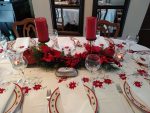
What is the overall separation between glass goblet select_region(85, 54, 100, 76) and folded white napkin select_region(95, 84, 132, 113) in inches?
5.0

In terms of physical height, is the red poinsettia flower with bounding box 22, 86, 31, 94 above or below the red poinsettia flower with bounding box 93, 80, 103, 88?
below

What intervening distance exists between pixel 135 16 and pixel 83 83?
5.54 ft

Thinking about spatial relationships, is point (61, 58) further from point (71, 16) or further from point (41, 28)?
point (71, 16)

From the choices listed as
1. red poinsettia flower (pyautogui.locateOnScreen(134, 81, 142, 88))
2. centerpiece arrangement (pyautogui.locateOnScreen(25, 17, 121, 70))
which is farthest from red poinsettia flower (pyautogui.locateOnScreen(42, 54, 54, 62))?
red poinsettia flower (pyautogui.locateOnScreen(134, 81, 142, 88))

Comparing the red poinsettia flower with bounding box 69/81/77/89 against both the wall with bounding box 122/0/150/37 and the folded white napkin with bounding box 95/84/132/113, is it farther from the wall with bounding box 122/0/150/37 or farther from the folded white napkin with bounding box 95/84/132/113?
the wall with bounding box 122/0/150/37

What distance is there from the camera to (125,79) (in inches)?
34.0

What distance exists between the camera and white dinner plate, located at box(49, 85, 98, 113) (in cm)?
66

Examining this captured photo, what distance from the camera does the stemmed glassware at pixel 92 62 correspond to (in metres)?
0.86

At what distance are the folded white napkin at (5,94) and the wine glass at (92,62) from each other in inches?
17.2

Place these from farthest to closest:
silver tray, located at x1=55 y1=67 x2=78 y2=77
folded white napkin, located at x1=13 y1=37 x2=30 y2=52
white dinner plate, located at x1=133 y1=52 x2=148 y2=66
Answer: folded white napkin, located at x1=13 y1=37 x2=30 y2=52 → white dinner plate, located at x1=133 y1=52 x2=148 y2=66 → silver tray, located at x1=55 y1=67 x2=78 y2=77

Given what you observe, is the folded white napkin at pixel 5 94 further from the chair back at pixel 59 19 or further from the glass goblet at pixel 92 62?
the chair back at pixel 59 19

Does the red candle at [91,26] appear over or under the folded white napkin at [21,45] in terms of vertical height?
over

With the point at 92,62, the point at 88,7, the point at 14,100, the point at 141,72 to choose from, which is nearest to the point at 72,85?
the point at 92,62

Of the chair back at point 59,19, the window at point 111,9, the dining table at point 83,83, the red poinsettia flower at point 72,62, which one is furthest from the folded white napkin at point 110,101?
the chair back at point 59,19
